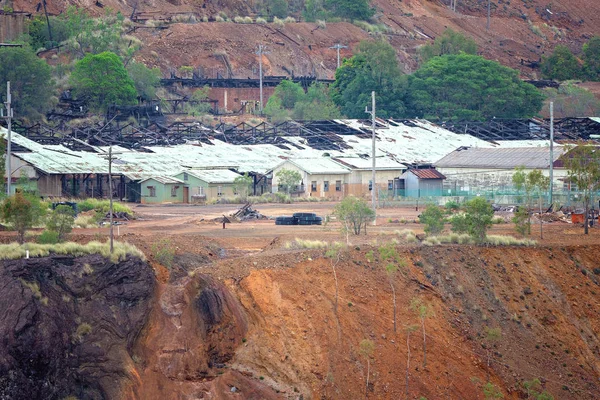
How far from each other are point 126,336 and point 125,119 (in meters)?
57.9

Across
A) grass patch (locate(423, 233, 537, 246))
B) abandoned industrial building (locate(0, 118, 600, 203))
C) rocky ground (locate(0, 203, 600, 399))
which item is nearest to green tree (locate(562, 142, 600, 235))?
grass patch (locate(423, 233, 537, 246))

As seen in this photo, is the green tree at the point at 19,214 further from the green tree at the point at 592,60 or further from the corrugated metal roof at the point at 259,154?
the green tree at the point at 592,60

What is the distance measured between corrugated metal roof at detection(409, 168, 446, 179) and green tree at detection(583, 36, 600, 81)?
211ft

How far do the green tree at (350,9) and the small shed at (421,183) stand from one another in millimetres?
70929

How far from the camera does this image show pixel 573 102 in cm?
11288

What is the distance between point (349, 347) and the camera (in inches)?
1203

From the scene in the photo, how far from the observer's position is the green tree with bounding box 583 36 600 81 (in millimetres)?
131000

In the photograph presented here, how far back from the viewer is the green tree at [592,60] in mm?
131000

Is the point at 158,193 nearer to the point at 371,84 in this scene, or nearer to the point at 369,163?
the point at 369,163

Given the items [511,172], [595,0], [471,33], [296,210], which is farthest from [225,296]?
[595,0]

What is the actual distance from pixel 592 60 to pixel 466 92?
124ft

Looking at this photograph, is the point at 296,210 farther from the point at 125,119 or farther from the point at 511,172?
the point at 125,119

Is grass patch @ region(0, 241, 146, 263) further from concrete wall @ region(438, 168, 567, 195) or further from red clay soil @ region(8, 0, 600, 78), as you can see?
red clay soil @ region(8, 0, 600, 78)

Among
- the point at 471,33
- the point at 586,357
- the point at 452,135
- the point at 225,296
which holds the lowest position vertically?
the point at 586,357
